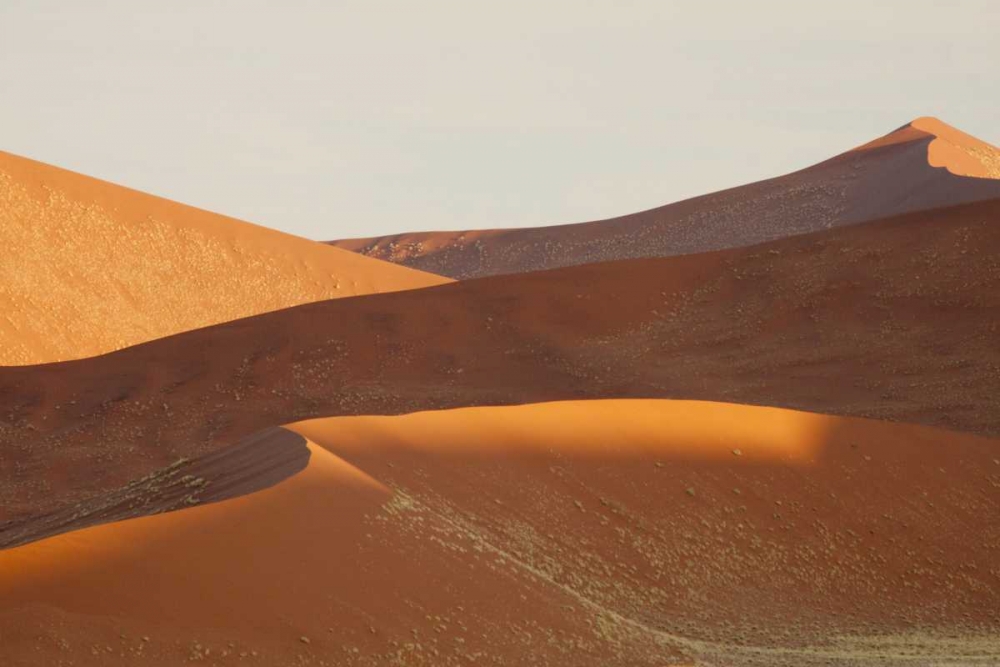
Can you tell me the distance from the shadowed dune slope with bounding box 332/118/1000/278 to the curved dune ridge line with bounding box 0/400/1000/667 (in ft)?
149

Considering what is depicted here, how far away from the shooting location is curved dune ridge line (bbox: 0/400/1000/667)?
10703 mm

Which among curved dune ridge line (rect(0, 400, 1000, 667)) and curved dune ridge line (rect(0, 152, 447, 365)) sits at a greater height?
curved dune ridge line (rect(0, 152, 447, 365))

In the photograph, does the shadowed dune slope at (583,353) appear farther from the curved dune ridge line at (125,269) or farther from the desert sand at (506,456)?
the curved dune ridge line at (125,269)

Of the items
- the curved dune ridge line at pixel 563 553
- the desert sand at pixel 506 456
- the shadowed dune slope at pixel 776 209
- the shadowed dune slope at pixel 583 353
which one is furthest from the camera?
the shadowed dune slope at pixel 776 209

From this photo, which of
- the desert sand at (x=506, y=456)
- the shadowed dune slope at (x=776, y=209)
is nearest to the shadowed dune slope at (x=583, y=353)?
the desert sand at (x=506, y=456)

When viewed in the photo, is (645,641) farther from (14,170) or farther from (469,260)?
(469,260)

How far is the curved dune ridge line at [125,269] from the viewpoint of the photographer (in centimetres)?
4094

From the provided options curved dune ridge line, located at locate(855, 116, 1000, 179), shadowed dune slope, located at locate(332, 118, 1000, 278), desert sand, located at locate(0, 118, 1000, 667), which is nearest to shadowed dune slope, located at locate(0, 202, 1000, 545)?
desert sand, located at locate(0, 118, 1000, 667)

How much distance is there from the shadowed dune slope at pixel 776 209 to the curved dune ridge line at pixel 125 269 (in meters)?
26.1

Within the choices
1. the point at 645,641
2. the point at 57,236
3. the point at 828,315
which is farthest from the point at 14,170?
Answer: the point at 645,641

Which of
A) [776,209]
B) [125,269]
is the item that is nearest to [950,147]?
[776,209]

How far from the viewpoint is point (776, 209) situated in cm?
7556

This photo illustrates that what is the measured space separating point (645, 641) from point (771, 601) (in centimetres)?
352

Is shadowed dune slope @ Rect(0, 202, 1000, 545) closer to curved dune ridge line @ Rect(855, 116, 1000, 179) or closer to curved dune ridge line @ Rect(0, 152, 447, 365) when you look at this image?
curved dune ridge line @ Rect(0, 152, 447, 365)
